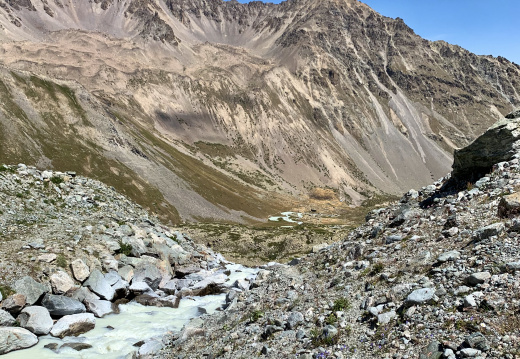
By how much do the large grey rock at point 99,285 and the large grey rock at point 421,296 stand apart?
22165mm

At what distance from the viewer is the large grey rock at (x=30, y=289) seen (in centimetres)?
2133

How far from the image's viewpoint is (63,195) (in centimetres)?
3609

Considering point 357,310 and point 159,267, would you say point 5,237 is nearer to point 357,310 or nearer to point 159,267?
point 159,267

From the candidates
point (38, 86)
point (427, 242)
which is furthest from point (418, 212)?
point (38, 86)

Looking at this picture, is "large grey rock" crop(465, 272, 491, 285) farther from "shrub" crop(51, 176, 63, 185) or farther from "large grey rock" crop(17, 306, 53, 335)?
"shrub" crop(51, 176, 63, 185)

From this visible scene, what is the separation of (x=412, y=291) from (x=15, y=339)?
67.9 feet

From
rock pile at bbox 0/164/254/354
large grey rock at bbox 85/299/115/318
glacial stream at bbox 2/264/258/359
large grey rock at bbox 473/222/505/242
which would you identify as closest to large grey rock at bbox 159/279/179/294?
rock pile at bbox 0/164/254/354

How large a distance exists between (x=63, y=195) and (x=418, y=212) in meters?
34.6

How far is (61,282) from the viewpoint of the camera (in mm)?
23547

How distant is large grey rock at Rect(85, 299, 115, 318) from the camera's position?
23.2 m

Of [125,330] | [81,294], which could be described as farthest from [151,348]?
[81,294]

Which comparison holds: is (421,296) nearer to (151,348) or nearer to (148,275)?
(151,348)


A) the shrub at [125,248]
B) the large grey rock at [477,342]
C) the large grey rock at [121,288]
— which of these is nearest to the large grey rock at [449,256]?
the large grey rock at [477,342]

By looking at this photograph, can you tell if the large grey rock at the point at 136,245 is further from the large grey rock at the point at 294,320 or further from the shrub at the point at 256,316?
the large grey rock at the point at 294,320
